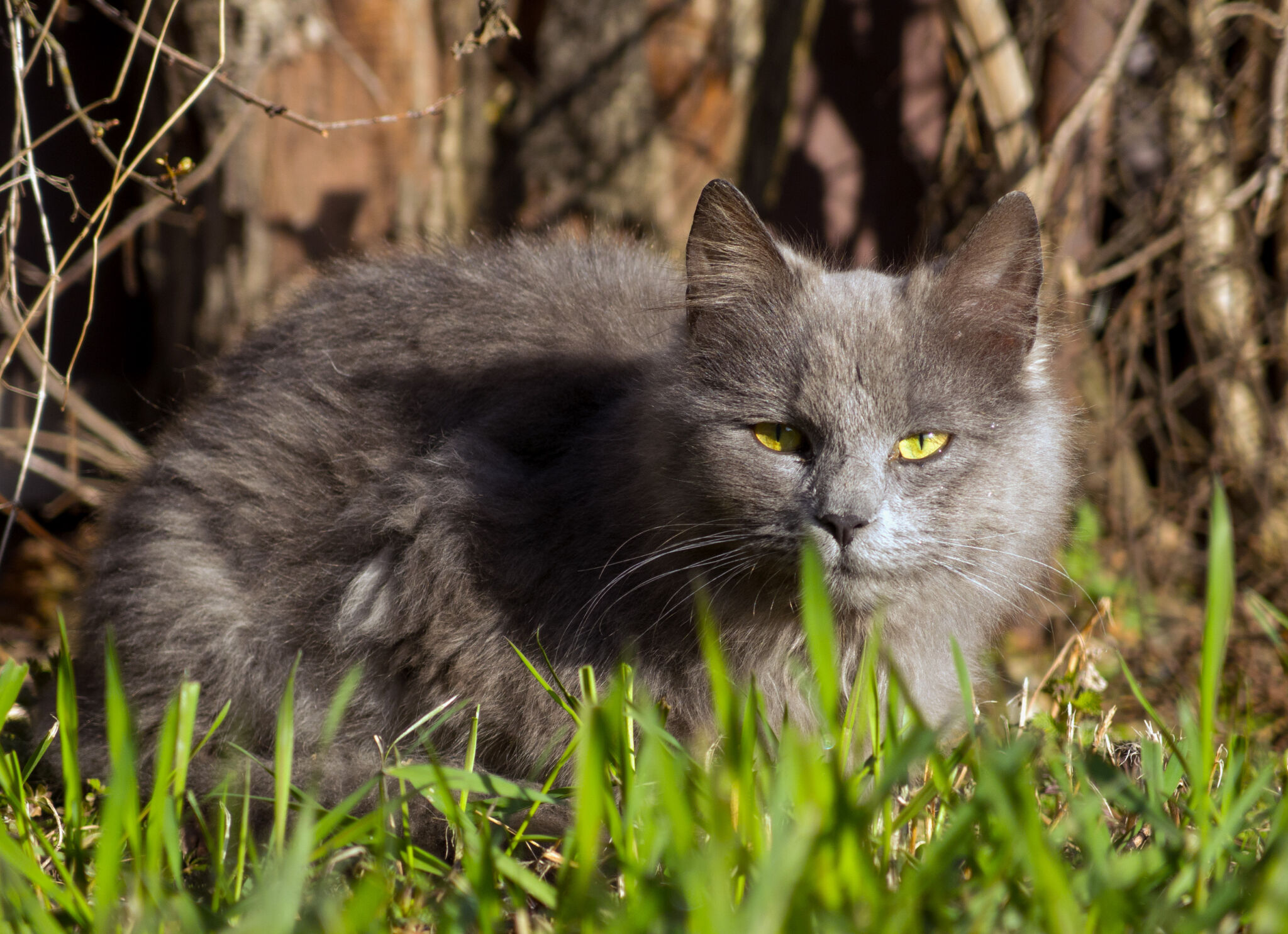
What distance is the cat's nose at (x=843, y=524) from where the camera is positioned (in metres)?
1.77

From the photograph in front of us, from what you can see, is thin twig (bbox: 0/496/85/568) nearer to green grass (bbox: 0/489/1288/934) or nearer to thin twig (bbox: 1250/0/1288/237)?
Answer: green grass (bbox: 0/489/1288/934)

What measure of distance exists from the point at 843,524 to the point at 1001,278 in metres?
0.61

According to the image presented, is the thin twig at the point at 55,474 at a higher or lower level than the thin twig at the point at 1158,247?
lower

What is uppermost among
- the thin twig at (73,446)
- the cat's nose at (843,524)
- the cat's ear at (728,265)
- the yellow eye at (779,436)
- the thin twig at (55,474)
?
the cat's ear at (728,265)

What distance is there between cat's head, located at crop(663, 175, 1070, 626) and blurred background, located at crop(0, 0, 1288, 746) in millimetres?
1002

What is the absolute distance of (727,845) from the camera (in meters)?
1.31

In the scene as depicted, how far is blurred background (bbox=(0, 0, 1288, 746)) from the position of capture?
327 centimetres

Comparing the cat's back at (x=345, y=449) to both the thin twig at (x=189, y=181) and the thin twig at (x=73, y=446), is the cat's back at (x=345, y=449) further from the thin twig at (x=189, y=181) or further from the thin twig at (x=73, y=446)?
the thin twig at (x=73, y=446)

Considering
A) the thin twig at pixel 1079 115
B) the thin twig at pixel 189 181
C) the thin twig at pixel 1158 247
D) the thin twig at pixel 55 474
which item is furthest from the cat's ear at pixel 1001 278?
the thin twig at pixel 55 474

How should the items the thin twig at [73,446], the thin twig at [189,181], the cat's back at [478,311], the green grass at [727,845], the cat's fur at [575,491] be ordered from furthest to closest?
the thin twig at [73,446] < the thin twig at [189,181] < the cat's back at [478,311] < the cat's fur at [575,491] < the green grass at [727,845]

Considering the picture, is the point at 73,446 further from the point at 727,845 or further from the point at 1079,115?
the point at 1079,115

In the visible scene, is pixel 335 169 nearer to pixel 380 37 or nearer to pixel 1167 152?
pixel 380 37

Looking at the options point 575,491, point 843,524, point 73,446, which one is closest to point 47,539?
point 73,446

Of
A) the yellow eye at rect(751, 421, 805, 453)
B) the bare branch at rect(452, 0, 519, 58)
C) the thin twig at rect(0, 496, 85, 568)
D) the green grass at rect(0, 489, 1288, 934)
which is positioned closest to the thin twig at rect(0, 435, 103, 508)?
the thin twig at rect(0, 496, 85, 568)
